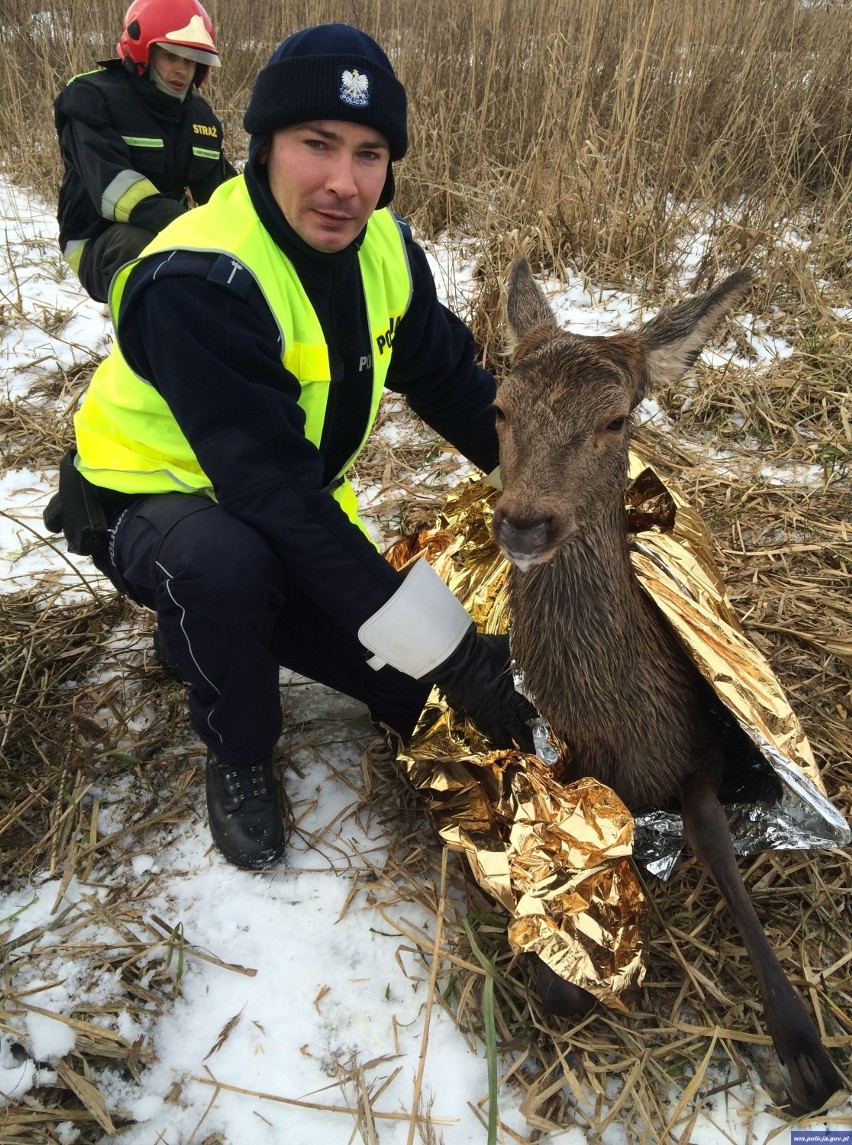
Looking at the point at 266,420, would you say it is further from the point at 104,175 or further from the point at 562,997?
the point at 104,175

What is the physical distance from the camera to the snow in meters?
1.80

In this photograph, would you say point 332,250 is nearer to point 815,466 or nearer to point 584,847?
point 584,847

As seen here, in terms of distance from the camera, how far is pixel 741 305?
4883mm

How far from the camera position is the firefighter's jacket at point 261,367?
6.34 feet

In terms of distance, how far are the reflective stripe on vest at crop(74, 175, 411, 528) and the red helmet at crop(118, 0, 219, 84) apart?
2748mm

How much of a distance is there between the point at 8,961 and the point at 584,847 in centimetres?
154

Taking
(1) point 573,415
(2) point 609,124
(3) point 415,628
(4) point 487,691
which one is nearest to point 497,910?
(4) point 487,691

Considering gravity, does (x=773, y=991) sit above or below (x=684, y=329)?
below

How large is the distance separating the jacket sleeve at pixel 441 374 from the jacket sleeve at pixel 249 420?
2.36 ft

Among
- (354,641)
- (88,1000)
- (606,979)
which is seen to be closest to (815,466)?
(354,641)

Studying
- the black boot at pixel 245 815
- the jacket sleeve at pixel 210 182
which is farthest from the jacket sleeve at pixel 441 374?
the jacket sleeve at pixel 210 182

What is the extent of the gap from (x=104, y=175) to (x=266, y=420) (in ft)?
10.8

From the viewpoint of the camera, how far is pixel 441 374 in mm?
2738

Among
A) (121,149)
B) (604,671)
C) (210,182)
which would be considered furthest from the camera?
(210,182)
